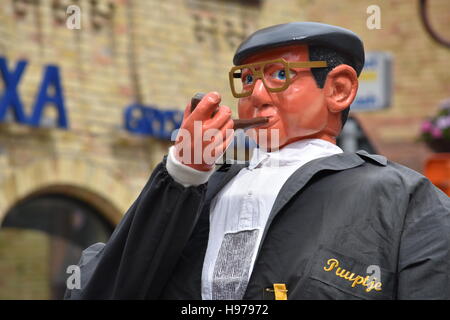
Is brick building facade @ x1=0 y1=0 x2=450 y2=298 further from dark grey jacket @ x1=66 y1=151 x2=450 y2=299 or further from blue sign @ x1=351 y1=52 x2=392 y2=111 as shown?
dark grey jacket @ x1=66 y1=151 x2=450 y2=299

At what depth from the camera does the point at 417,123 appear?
10.9 metres

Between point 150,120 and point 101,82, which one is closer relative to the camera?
point 101,82

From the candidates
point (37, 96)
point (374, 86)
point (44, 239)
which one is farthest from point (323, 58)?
point (44, 239)

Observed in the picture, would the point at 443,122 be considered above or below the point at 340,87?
below

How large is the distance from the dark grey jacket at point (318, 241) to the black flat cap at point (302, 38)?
1.24 feet

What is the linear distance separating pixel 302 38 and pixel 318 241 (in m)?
0.63

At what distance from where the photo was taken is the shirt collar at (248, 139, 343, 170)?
2.78 m

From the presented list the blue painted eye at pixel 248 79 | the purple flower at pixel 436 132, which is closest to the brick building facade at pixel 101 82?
the purple flower at pixel 436 132

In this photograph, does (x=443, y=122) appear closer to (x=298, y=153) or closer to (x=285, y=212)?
(x=298, y=153)

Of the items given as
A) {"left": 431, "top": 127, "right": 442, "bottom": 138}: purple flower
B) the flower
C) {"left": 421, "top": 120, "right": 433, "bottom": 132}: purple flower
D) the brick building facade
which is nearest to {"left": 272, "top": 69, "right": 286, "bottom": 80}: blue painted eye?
the brick building facade

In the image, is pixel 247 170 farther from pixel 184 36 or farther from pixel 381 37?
pixel 381 37

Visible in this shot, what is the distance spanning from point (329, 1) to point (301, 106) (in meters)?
8.83

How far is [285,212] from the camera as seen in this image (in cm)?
261
